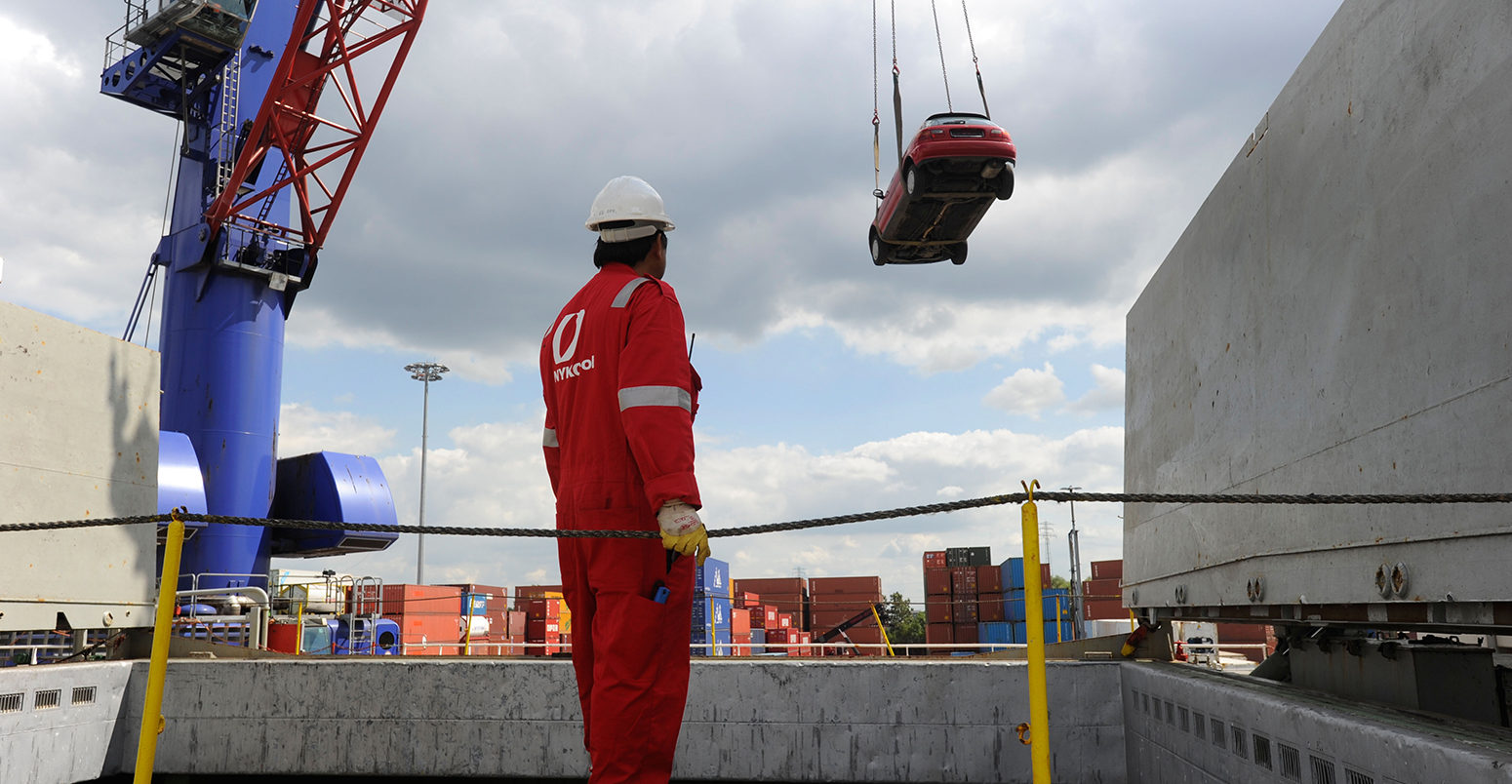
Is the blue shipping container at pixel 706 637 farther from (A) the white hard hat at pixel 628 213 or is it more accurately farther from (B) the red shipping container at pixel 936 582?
(A) the white hard hat at pixel 628 213

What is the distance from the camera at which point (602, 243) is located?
3.88 metres

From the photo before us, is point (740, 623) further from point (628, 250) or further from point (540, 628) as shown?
point (628, 250)

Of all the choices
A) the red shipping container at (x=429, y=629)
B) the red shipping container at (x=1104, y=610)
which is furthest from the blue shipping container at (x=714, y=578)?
the red shipping container at (x=1104, y=610)

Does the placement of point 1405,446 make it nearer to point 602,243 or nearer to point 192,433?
point 602,243

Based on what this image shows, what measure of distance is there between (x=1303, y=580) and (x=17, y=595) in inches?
335

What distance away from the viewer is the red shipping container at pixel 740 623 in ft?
102

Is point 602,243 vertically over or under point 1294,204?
under

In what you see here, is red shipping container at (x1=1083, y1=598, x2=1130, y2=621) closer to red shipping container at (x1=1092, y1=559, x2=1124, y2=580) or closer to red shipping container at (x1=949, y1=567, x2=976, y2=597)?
red shipping container at (x1=1092, y1=559, x2=1124, y2=580)

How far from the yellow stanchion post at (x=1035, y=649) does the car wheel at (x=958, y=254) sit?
34.0 ft

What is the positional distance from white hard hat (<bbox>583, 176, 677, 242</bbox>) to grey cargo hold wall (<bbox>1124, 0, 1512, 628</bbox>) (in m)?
2.74

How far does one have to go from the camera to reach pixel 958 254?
13.3 metres

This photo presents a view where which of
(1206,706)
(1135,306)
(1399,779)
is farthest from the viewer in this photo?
(1135,306)

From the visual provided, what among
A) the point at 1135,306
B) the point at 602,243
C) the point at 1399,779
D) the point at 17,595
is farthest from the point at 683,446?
the point at 17,595

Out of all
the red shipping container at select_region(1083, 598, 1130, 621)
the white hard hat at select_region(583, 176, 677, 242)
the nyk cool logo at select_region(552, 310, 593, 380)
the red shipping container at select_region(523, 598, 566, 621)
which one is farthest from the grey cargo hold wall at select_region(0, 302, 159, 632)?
the red shipping container at select_region(1083, 598, 1130, 621)
